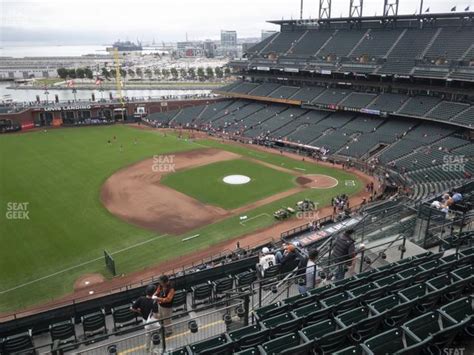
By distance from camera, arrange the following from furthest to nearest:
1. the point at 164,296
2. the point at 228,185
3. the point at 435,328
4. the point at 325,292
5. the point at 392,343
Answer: the point at 228,185 < the point at 164,296 < the point at 325,292 < the point at 435,328 < the point at 392,343

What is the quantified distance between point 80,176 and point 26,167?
9.04 meters

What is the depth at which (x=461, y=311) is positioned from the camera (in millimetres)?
9719

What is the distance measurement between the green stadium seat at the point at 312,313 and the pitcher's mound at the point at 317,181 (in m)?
32.9

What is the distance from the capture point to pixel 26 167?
50.2 m

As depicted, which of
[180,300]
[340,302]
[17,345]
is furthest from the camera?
[180,300]

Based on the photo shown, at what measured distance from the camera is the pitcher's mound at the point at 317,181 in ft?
143

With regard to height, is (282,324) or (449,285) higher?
(449,285)

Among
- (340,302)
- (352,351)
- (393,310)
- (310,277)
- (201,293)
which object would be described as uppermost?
(352,351)

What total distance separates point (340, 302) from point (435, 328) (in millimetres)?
2450

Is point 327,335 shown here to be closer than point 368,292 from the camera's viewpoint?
Yes

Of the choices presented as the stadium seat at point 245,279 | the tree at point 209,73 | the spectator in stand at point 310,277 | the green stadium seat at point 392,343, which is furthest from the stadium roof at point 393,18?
the tree at point 209,73

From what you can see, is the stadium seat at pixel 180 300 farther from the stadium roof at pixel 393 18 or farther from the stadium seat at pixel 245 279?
the stadium roof at pixel 393 18

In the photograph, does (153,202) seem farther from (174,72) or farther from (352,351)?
(174,72)

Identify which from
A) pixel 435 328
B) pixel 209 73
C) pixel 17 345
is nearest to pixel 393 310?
pixel 435 328
